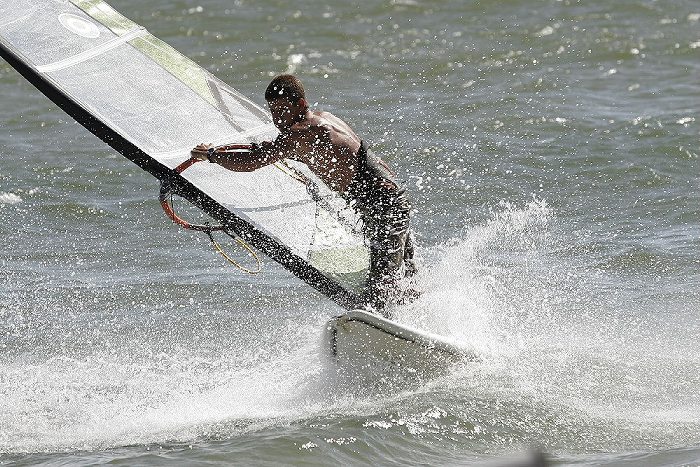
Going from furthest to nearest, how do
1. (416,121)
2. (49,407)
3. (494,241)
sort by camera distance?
(416,121) < (494,241) < (49,407)

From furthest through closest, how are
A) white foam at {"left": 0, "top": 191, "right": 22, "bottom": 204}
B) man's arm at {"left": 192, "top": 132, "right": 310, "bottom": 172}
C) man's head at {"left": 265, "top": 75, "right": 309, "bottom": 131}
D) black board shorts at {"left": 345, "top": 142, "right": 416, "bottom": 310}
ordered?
white foam at {"left": 0, "top": 191, "right": 22, "bottom": 204} → black board shorts at {"left": 345, "top": 142, "right": 416, "bottom": 310} → man's arm at {"left": 192, "top": 132, "right": 310, "bottom": 172} → man's head at {"left": 265, "top": 75, "right": 309, "bottom": 131}

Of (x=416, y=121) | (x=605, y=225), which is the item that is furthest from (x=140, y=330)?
(x=416, y=121)

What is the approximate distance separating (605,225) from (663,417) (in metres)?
3.60

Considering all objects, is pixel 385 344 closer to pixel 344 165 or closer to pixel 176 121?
pixel 344 165

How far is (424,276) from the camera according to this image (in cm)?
620

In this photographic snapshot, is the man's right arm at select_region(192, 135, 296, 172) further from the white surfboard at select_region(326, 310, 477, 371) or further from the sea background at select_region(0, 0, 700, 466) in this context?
the sea background at select_region(0, 0, 700, 466)

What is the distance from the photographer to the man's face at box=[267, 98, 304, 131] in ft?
17.8

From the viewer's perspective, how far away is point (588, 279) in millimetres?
7664

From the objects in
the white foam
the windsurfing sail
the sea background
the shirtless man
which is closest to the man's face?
the shirtless man

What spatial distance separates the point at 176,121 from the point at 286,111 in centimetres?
124

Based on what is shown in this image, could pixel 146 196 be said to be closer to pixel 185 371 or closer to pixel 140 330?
pixel 140 330

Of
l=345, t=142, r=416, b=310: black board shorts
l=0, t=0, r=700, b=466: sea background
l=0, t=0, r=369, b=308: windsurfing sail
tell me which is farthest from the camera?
l=0, t=0, r=369, b=308: windsurfing sail

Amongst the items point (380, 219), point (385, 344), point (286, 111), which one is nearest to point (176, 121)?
point (286, 111)

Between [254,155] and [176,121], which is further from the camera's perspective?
[176,121]
